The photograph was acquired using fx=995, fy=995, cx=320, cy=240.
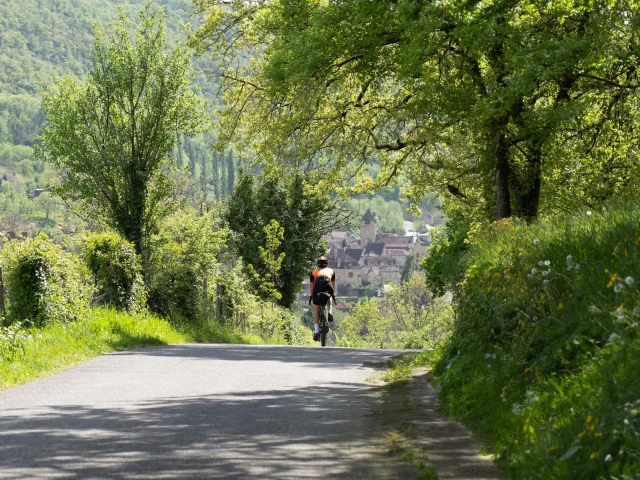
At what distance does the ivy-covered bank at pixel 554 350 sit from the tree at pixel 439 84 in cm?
670

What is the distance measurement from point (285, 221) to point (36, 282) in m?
34.2

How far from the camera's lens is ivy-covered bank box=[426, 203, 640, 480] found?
218 inches

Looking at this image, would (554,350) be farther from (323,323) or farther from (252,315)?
(252,315)

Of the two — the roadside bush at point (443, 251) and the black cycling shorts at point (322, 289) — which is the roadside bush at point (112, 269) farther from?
the roadside bush at point (443, 251)

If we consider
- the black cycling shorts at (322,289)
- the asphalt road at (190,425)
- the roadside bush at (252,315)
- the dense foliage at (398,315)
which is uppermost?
the black cycling shorts at (322,289)

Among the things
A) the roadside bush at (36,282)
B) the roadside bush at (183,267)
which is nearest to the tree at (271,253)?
the roadside bush at (183,267)

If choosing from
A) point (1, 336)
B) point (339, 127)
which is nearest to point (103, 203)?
point (339, 127)

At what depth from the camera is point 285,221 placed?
2063 inches

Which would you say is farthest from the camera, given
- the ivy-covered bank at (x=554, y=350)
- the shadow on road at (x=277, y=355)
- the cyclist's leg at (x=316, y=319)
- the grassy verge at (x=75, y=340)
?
the cyclist's leg at (x=316, y=319)

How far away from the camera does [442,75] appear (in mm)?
26156

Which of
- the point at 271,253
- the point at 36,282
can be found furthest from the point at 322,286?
the point at 271,253

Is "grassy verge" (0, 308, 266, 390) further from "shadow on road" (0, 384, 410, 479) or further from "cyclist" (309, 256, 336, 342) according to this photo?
"cyclist" (309, 256, 336, 342)

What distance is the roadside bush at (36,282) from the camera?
18359mm

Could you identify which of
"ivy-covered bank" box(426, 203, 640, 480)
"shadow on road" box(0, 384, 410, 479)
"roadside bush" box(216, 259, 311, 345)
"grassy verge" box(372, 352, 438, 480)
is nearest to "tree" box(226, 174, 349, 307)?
"roadside bush" box(216, 259, 311, 345)
